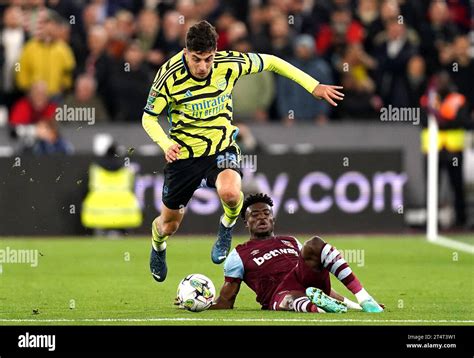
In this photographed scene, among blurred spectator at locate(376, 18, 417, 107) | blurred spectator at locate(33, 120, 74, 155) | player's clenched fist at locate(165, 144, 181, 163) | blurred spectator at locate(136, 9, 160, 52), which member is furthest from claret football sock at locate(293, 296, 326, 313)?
blurred spectator at locate(136, 9, 160, 52)

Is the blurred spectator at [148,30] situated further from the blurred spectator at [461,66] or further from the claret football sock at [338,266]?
the claret football sock at [338,266]

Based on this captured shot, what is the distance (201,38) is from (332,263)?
7.13 ft

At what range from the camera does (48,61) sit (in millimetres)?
22812

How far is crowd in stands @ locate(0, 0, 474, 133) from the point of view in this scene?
22.5m

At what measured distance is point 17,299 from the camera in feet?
45.6

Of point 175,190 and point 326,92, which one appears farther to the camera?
point 175,190

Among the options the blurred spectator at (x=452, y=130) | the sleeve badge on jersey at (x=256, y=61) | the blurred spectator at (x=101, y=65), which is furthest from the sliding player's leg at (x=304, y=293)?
the blurred spectator at (x=101, y=65)

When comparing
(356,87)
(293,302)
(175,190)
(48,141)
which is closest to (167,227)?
(175,190)

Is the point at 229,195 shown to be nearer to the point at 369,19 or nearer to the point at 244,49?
the point at 244,49

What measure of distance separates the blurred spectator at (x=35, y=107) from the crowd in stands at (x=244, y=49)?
2 centimetres
